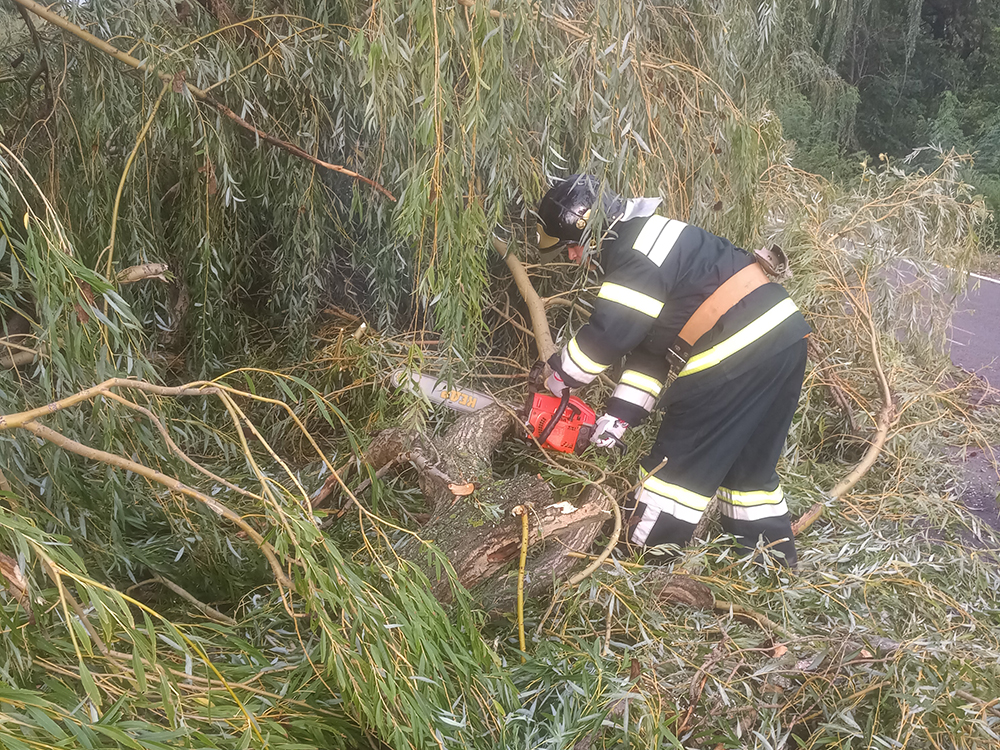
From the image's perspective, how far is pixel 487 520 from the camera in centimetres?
202

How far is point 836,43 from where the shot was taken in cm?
575

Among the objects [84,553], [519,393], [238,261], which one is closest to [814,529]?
[519,393]

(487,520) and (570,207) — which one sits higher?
(570,207)

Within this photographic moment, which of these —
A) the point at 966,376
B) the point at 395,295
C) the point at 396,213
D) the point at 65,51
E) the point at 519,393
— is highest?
the point at 65,51

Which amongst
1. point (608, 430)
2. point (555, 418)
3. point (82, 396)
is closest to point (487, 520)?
point (555, 418)

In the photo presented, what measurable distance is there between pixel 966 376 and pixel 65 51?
208 inches

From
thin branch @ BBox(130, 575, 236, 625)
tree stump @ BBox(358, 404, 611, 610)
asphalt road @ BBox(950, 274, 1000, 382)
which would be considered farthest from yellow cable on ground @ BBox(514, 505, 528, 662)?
asphalt road @ BBox(950, 274, 1000, 382)

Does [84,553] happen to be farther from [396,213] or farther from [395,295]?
[395,295]

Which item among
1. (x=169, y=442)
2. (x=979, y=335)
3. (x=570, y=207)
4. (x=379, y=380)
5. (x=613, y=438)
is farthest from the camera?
(x=979, y=335)

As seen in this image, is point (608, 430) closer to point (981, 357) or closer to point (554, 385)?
point (554, 385)

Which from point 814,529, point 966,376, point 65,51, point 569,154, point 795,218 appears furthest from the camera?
point 966,376

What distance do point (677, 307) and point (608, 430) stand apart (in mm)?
543

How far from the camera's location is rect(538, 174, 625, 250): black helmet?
7.38 ft

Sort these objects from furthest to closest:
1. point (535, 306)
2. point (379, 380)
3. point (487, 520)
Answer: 1. point (535, 306)
2. point (379, 380)
3. point (487, 520)
